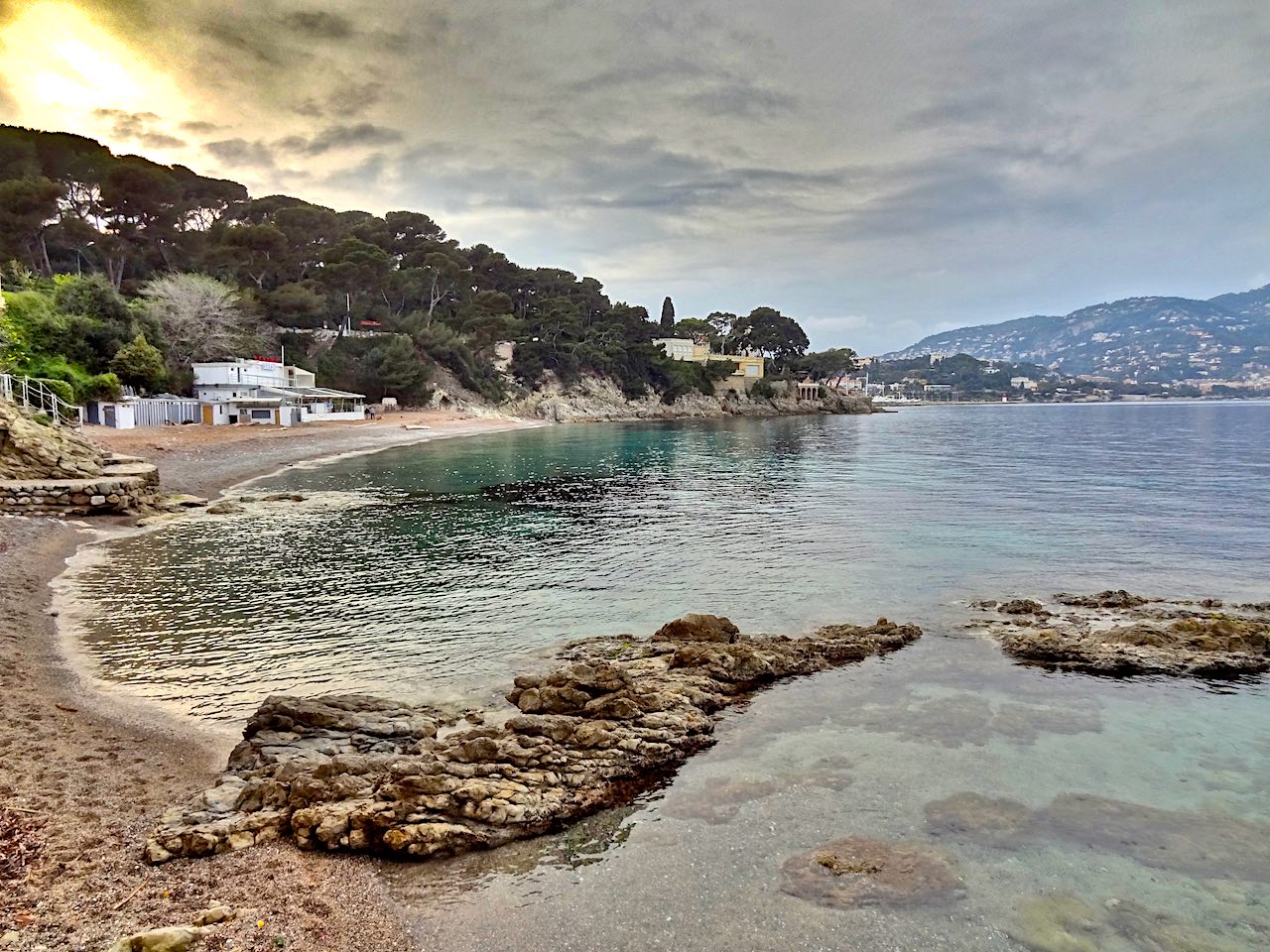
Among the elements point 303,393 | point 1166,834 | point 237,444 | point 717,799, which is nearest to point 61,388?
point 237,444

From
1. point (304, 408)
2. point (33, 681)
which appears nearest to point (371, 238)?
point (304, 408)

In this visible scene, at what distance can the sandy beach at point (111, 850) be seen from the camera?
5621 mm

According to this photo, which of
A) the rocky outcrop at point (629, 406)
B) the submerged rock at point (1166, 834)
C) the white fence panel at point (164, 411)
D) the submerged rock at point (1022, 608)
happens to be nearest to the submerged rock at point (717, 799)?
the submerged rock at point (1166, 834)

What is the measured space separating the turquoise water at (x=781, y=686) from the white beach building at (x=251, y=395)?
2658 centimetres

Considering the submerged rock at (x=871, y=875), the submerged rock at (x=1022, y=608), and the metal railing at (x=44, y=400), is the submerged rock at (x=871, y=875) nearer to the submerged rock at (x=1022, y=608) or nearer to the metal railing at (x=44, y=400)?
the submerged rock at (x=1022, y=608)

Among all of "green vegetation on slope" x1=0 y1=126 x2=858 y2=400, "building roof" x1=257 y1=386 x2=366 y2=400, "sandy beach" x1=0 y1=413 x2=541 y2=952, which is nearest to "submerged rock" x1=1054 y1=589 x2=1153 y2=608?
"sandy beach" x1=0 y1=413 x2=541 y2=952

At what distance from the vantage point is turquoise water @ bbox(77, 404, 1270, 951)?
21.6 feet

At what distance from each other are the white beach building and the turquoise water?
26.6 m

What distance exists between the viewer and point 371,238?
90.9 m

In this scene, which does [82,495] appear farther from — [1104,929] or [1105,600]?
[1105,600]

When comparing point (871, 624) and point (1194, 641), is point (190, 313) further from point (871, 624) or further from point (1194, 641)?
point (1194, 641)

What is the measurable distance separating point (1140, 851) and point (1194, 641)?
799 cm

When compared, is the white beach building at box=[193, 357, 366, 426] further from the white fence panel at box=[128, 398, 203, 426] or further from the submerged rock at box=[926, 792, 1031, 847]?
the submerged rock at box=[926, 792, 1031, 847]

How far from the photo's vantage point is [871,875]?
6.94 metres
